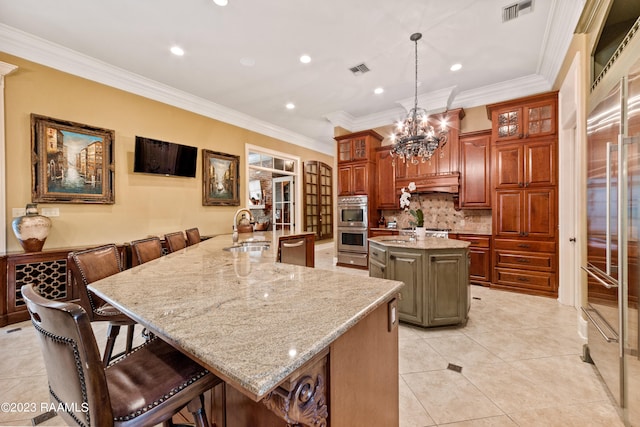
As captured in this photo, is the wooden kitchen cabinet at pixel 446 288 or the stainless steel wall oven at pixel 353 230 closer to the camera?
the wooden kitchen cabinet at pixel 446 288

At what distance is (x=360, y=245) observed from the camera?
17.5 feet

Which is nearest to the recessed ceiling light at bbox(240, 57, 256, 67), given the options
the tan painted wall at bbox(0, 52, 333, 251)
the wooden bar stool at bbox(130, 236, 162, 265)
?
the tan painted wall at bbox(0, 52, 333, 251)

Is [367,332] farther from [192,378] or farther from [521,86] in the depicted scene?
[521,86]

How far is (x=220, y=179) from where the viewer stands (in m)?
5.00

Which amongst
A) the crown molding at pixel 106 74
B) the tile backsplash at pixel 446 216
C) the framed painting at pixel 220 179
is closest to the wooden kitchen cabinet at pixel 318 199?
the crown molding at pixel 106 74

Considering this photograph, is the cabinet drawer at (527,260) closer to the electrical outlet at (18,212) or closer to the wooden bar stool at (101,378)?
the wooden bar stool at (101,378)

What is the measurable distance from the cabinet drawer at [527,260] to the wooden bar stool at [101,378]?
4415mm

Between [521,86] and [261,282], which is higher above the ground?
[521,86]

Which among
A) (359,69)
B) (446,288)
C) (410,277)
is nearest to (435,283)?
(446,288)

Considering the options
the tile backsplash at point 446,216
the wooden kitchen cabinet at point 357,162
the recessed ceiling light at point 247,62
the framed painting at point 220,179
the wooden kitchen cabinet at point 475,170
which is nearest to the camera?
the recessed ceiling light at point 247,62

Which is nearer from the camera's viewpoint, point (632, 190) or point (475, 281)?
point (632, 190)

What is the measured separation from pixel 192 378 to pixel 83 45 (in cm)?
428

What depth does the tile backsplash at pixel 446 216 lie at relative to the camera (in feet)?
15.0

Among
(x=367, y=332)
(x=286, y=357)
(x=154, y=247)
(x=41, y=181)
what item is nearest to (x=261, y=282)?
(x=367, y=332)
